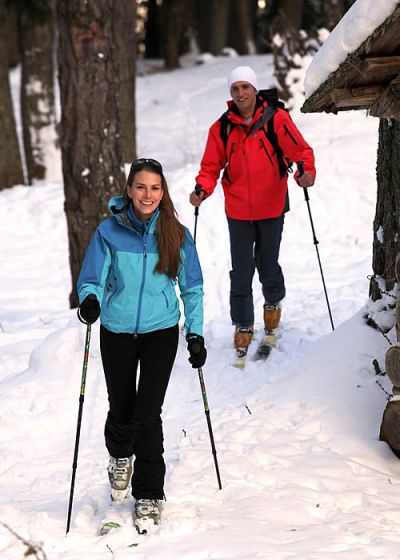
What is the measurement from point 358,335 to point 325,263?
423cm

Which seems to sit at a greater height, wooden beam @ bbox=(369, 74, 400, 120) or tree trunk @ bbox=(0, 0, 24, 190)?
wooden beam @ bbox=(369, 74, 400, 120)

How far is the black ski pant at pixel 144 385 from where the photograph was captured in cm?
425

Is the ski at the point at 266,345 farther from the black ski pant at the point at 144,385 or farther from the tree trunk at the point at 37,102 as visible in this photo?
the tree trunk at the point at 37,102

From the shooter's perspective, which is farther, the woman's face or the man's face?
the man's face

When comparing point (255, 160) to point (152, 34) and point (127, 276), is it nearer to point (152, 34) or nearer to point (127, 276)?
point (127, 276)

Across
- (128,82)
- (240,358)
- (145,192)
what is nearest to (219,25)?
(128,82)

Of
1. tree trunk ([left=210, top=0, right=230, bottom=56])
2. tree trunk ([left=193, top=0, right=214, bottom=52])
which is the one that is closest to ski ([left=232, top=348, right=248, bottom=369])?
tree trunk ([left=210, top=0, right=230, bottom=56])

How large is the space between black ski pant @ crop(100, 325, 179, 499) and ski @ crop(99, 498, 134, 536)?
5.2 inches

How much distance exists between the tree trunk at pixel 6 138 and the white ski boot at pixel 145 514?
1115 centimetres

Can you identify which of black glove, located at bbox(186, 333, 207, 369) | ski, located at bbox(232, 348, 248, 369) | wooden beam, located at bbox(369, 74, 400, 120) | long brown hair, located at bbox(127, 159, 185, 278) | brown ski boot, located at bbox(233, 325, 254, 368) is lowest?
ski, located at bbox(232, 348, 248, 369)

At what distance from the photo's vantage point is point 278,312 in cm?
712

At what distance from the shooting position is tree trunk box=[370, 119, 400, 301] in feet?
17.9

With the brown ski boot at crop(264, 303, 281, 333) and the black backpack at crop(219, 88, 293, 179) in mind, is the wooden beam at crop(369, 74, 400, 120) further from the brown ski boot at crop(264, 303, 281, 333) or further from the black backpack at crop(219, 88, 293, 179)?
the brown ski boot at crop(264, 303, 281, 333)

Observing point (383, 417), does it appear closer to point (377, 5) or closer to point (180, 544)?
point (180, 544)
